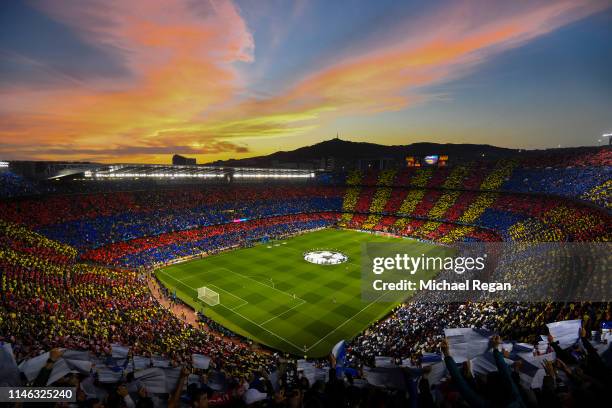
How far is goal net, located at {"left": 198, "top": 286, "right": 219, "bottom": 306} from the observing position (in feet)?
101

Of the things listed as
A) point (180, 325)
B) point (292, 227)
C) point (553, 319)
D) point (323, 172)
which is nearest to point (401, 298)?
point (553, 319)

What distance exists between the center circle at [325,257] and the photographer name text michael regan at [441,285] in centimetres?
711

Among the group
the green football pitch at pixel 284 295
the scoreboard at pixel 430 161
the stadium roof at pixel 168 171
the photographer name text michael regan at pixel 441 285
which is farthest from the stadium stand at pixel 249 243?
the scoreboard at pixel 430 161

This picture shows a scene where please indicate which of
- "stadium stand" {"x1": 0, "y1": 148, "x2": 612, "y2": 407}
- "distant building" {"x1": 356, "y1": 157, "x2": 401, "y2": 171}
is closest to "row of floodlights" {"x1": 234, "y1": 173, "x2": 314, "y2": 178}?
"stadium stand" {"x1": 0, "y1": 148, "x2": 612, "y2": 407}

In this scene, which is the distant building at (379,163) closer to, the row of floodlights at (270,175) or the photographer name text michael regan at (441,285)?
the row of floodlights at (270,175)

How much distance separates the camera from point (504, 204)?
55.3 metres

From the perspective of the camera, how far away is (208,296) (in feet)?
104

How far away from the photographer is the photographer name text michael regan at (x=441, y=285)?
25.8 meters

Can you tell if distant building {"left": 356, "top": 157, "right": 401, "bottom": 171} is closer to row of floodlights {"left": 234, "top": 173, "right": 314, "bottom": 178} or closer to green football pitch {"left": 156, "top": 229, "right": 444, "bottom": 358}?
row of floodlights {"left": 234, "top": 173, "right": 314, "bottom": 178}

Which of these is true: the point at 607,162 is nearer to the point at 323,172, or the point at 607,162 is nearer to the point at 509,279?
the point at 509,279

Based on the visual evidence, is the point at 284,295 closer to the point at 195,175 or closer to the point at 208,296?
the point at 208,296

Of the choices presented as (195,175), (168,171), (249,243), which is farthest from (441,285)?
(195,175)

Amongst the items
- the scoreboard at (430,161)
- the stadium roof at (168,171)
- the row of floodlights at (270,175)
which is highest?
the scoreboard at (430,161)

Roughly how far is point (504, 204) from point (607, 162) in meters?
14.7
